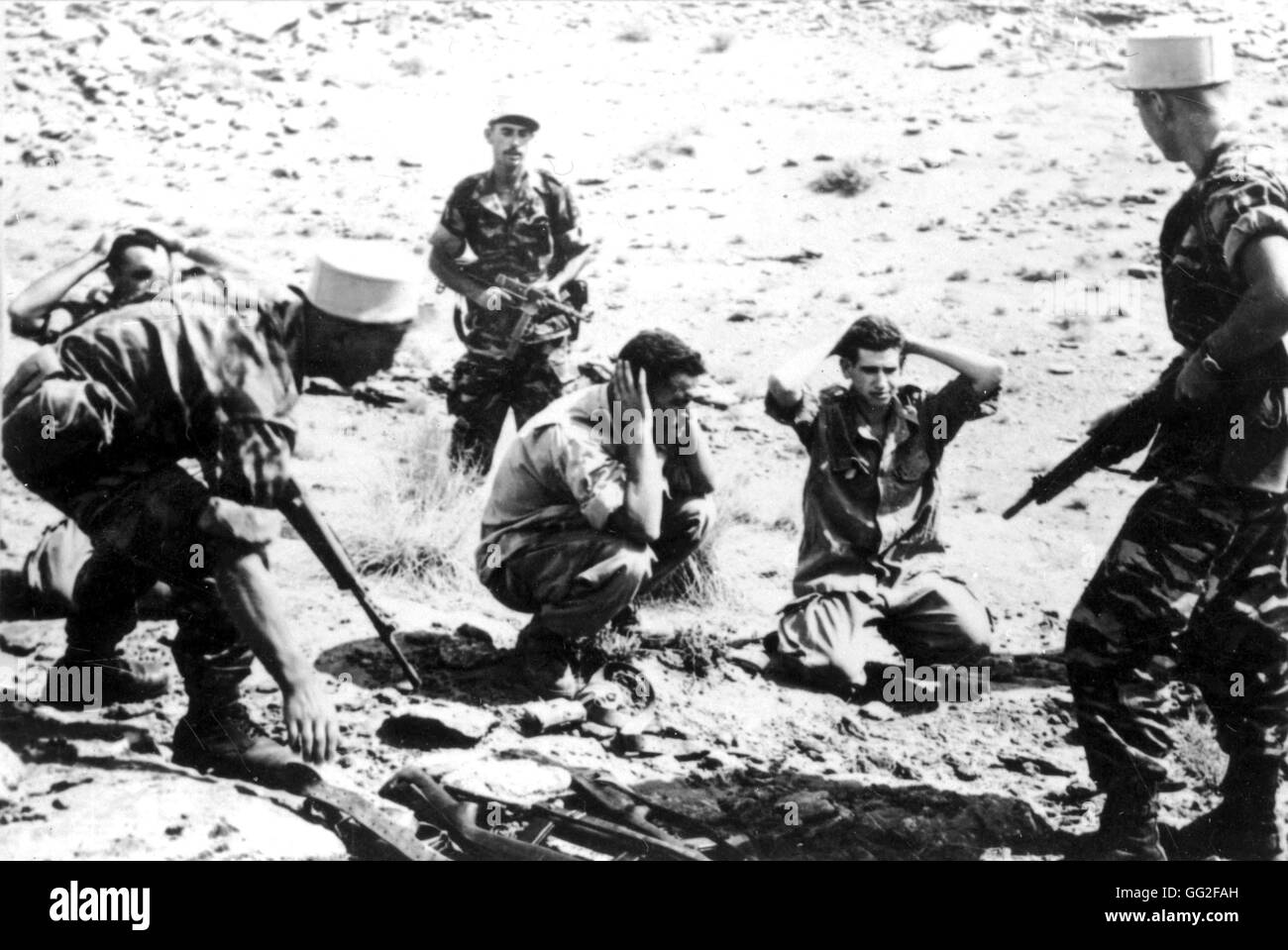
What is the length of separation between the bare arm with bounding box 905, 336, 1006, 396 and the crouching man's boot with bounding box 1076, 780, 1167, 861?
1.41m

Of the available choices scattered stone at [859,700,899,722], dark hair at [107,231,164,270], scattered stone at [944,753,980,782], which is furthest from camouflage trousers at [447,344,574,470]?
scattered stone at [944,753,980,782]

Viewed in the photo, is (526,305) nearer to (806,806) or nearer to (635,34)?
(635,34)

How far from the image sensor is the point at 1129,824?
13.0ft

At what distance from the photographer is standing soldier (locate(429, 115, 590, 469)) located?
5.78m

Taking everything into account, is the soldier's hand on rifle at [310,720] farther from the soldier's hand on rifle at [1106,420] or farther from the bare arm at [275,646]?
the soldier's hand on rifle at [1106,420]

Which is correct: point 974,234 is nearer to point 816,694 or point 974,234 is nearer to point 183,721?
point 816,694

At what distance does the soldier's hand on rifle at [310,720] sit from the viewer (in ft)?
12.6

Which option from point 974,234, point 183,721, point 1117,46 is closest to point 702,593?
point 183,721

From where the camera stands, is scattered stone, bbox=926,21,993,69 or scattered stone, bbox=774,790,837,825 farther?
scattered stone, bbox=926,21,993,69

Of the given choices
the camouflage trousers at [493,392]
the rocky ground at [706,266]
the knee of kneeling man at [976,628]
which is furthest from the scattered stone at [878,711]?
the camouflage trousers at [493,392]

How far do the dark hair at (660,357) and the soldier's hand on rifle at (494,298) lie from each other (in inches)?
54.0

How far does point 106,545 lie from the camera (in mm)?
4094

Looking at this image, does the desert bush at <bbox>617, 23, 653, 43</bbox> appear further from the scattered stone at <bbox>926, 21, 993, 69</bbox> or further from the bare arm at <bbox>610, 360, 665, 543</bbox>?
the bare arm at <bbox>610, 360, 665, 543</bbox>
